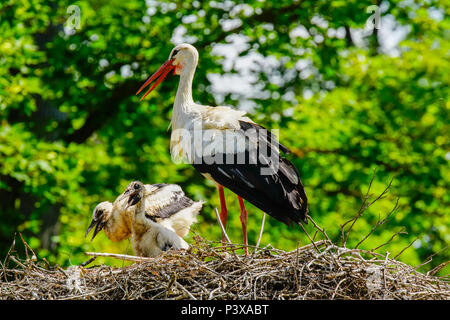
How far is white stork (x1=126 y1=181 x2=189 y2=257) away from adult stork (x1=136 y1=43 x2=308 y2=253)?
1.52 feet

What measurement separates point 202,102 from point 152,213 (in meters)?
3.49

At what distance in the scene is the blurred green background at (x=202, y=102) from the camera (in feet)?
28.5

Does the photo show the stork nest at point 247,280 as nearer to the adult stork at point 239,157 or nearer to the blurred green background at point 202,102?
the adult stork at point 239,157

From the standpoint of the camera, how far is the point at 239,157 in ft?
17.6

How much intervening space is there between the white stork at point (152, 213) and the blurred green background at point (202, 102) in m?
2.43

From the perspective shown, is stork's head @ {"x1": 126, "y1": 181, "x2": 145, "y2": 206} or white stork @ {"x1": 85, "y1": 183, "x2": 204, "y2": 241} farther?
white stork @ {"x1": 85, "y1": 183, "x2": 204, "y2": 241}

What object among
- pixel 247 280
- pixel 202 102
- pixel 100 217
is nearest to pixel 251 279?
pixel 247 280

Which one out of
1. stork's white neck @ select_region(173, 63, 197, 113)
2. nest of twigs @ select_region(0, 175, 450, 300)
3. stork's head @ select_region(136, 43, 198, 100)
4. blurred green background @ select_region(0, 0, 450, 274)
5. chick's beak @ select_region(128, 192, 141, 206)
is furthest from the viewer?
blurred green background @ select_region(0, 0, 450, 274)

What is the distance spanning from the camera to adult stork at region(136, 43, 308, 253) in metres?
5.04

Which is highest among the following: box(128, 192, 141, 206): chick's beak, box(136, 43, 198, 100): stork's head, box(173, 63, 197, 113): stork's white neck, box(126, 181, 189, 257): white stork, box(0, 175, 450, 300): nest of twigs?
box(136, 43, 198, 100): stork's head

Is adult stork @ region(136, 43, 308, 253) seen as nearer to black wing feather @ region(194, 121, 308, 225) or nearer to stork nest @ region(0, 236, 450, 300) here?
black wing feather @ region(194, 121, 308, 225)

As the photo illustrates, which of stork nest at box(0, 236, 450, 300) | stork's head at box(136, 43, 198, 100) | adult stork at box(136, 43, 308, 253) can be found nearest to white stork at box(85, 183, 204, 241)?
adult stork at box(136, 43, 308, 253)

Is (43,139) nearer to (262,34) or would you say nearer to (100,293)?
(262,34)

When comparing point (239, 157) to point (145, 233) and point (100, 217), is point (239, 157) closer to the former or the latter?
point (145, 233)
